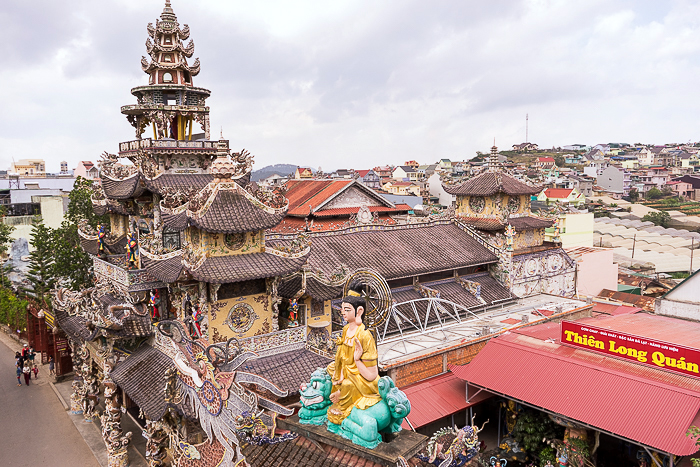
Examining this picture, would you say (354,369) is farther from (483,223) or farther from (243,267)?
(483,223)

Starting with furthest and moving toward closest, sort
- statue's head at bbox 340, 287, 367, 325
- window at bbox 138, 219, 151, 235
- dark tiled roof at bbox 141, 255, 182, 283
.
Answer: window at bbox 138, 219, 151, 235 < dark tiled roof at bbox 141, 255, 182, 283 < statue's head at bbox 340, 287, 367, 325

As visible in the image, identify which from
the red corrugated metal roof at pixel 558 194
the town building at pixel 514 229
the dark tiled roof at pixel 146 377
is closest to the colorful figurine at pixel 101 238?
the dark tiled roof at pixel 146 377

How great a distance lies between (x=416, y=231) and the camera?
2761 cm

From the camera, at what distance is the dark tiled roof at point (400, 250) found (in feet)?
75.3

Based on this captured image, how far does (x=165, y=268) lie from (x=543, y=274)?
22250 millimetres

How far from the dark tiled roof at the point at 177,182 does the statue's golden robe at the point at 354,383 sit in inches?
481

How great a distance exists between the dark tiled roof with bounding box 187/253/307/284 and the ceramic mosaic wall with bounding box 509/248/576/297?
1560 cm

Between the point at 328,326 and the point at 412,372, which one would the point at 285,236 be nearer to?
the point at 328,326

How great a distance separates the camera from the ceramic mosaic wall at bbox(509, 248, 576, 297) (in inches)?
1096

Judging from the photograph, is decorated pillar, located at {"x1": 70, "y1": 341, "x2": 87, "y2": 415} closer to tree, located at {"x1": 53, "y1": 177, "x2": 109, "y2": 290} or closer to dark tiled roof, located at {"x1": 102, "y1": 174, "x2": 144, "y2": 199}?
dark tiled roof, located at {"x1": 102, "y1": 174, "x2": 144, "y2": 199}

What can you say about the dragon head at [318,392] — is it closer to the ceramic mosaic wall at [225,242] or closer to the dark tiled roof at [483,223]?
the ceramic mosaic wall at [225,242]

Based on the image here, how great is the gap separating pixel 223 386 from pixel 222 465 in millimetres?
2123

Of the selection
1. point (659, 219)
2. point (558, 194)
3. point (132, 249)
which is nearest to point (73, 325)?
point (132, 249)

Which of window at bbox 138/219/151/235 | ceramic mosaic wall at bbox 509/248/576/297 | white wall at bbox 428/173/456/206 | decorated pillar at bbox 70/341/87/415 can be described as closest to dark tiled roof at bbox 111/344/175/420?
window at bbox 138/219/151/235
